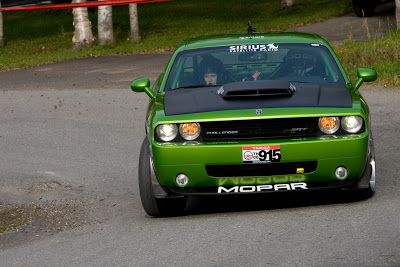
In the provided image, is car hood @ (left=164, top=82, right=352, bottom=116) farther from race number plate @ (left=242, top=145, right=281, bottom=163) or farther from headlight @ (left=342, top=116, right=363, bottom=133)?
race number plate @ (left=242, top=145, right=281, bottom=163)

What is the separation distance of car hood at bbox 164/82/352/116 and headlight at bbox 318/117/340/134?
14cm

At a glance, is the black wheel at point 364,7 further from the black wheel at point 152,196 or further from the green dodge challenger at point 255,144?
the black wheel at point 152,196

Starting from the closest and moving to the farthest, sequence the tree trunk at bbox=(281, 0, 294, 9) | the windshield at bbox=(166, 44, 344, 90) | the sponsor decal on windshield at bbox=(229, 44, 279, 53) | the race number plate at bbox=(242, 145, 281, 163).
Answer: the race number plate at bbox=(242, 145, 281, 163), the windshield at bbox=(166, 44, 344, 90), the sponsor decal on windshield at bbox=(229, 44, 279, 53), the tree trunk at bbox=(281, 0, 294, 9)

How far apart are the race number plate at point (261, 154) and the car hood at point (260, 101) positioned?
0.38 meters

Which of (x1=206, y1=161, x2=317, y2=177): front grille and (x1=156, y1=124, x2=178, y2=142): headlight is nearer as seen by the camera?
(x1=206, y1=161, x2=317, y2=177): front grille

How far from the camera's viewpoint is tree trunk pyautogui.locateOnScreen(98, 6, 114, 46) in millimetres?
29172

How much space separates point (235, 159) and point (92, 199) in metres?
2.43


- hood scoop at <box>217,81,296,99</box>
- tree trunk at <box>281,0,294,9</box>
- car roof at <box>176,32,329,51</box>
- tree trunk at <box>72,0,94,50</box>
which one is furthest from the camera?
tree trunk at <box>281,0,294,9</box>

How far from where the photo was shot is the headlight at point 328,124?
8023mm

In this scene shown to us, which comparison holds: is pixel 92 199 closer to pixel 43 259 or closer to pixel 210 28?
pixel 43 259

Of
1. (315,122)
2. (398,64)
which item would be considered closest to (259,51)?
(315,122)

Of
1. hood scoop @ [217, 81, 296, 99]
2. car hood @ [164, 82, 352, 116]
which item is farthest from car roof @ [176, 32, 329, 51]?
hood scoop @ [217, 81, 296, 99]

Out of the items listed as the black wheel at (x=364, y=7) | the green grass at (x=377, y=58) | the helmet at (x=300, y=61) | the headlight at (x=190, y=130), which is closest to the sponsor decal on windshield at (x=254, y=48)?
the helmet at (x=300, y=61)

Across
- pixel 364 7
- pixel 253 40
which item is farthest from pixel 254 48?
pixel 364 7
